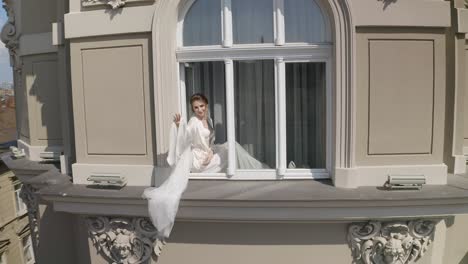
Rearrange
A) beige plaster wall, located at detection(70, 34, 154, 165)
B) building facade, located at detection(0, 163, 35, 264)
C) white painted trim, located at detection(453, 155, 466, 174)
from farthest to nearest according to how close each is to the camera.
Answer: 1. building facade, located at detection(0, 163, 35, 264)
2. white painted trim, located at detection(453, 155, 466, 174)
3. beige plaster wall, located at detection(70, 34, 154, 165)

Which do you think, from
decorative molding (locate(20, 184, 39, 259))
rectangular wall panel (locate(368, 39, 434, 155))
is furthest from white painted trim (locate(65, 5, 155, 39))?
decorative molding (locate(20, 184, 39, 259))

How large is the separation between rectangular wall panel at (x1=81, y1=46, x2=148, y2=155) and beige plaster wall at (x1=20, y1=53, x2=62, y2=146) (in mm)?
1827

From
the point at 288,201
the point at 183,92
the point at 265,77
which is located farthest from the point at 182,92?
the point at 288,201

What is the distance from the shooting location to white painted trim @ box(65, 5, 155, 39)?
4.78m

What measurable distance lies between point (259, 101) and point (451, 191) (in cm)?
252

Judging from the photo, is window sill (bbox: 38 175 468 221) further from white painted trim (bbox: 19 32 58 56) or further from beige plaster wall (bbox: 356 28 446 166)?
white painted trim (bbox: 19 32 58 56)

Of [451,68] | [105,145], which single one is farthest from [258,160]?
[451,68]

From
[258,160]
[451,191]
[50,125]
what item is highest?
[50,125]

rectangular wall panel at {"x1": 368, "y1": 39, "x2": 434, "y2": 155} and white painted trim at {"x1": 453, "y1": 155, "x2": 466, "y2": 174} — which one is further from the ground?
rectangular wall panel at {"x1": 368, "y1": 39, "x2": 434, "y2": 155}

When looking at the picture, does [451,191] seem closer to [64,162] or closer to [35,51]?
[64,162]

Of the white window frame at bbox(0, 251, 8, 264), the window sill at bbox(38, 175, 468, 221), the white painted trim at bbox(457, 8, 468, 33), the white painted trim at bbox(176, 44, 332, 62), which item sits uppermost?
the white painted trim at bbox(457, 8, 468, 33)

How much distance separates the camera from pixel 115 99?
196 inches

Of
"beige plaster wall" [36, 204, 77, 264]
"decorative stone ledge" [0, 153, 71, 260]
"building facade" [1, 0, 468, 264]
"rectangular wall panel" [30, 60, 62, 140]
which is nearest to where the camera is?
"building facade" [1, 0, 468, 264]

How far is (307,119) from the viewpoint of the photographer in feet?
16.4
